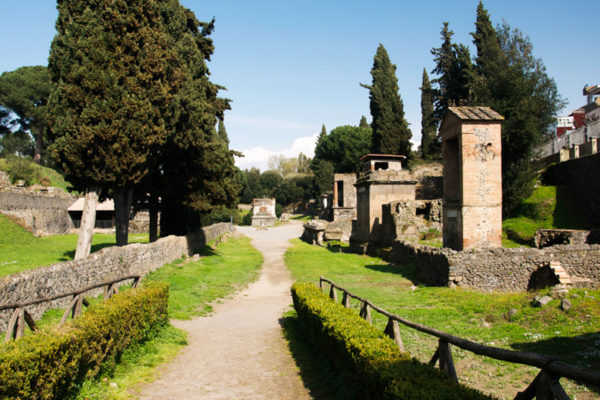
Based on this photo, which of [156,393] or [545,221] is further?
[545,221]

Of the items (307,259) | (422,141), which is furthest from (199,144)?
(422,141)

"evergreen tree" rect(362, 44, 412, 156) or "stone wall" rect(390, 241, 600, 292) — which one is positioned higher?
"evergreen tree" rect(362, 44, 412, 156)

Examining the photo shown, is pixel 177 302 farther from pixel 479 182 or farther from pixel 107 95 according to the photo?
pixel 479 182

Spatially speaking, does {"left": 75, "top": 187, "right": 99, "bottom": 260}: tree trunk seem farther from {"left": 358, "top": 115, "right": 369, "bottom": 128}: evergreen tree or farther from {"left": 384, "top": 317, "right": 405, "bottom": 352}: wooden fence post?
{"left": 358, "top": 115, "right": 369, "bottom": 128}: evergreen tree

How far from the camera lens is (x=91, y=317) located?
6211 mm

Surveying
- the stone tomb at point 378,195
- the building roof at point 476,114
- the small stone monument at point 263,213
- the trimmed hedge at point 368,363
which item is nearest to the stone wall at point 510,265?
the building roof at point 476,114

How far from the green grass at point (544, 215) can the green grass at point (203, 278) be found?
46.3 ft

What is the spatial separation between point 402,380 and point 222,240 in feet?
108

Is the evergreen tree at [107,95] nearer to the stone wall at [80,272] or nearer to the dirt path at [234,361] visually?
the stone wall at [80,272]

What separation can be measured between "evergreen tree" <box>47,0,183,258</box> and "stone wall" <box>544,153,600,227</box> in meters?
22.5

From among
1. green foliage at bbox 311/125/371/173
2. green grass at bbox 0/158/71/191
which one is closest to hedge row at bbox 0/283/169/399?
green grass at bbox 0/158/71/191

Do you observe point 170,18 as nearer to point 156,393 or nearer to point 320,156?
point 156,393

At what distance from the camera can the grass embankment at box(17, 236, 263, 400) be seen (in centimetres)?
632

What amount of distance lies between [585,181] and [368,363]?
81.1 ft
